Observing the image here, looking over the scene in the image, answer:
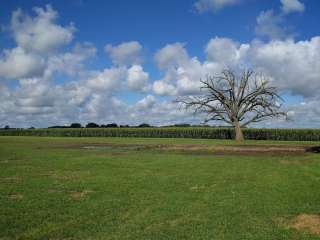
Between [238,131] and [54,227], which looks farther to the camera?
[238,131]

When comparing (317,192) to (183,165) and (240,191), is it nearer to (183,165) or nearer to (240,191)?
(240,191)

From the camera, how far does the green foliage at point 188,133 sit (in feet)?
180

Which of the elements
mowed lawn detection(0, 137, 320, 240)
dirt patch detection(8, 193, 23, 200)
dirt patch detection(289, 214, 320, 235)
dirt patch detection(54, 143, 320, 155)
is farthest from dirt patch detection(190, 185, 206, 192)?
dirt patch detection(54, 143, 320, 155)

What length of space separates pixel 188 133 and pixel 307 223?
56.7 metres

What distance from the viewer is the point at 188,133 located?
2534 inches

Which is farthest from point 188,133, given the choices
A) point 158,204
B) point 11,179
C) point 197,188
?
point 158,204

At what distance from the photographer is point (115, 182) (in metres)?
12.9

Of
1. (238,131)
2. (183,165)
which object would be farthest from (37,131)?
(183,165)

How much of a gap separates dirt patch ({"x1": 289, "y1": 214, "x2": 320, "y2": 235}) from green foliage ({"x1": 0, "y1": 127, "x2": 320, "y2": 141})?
48654mm

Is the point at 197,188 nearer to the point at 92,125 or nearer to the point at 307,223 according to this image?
the point at 307,223

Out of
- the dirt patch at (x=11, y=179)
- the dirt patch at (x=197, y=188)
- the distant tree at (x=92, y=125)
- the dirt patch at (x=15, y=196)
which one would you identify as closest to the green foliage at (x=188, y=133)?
the distant tree at (x=92, y=125)

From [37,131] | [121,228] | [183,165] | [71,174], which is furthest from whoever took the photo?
[37,131]

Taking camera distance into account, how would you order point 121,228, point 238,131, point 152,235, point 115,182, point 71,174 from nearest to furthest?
point 152,235
point 121,228
point 115,182
point 71,174
point 238,131

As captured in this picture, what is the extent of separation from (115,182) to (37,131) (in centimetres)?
7379
